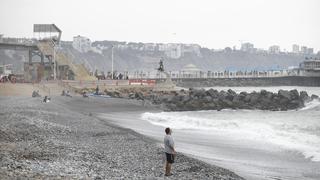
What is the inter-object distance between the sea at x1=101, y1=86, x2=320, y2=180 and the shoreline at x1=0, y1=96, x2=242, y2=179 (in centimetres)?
165

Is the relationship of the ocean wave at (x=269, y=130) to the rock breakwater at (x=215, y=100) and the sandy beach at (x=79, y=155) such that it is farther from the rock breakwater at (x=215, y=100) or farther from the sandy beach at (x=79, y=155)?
the rock breakwater at (x=215, y=100)

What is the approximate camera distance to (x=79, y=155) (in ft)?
51.5

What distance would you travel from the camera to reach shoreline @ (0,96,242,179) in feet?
42.2

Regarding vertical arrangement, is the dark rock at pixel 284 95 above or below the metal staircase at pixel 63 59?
below

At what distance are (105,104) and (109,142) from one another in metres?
24.6

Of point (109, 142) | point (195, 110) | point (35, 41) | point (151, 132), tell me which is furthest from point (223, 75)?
point (109, 142)

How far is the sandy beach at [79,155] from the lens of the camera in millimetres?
12773

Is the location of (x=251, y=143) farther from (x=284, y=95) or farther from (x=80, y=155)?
(x=284, y=95)

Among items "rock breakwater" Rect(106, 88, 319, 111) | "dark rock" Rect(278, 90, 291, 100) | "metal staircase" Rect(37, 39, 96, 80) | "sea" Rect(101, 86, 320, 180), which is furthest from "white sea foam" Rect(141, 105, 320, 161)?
"metal staircase" Rect(37, 39, 96, 80)

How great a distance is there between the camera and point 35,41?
67438 millimetres

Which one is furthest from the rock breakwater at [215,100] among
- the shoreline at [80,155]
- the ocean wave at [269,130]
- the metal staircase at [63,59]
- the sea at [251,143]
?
the shoreline at [80,155]

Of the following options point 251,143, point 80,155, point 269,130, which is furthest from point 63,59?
point 80,155

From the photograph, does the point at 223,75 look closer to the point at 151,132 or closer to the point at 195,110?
the point at 195,110

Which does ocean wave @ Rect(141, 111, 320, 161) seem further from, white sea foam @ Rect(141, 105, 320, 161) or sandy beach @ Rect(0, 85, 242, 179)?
sandy beach @ Rect(0, 85, 242, 179)
